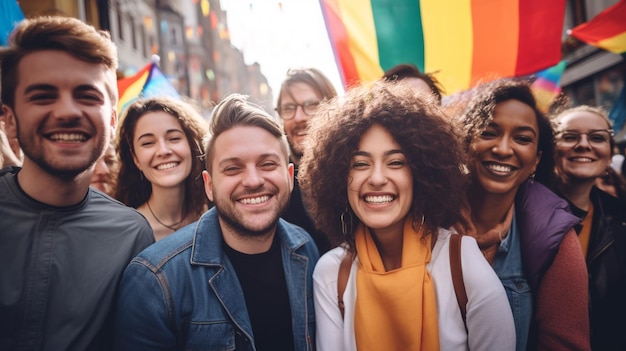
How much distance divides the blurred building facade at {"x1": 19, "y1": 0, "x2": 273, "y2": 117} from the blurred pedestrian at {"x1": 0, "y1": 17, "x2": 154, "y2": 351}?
101cm

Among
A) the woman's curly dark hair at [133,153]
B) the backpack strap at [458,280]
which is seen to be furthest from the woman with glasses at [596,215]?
the woman's curly dark hair at [133,153]

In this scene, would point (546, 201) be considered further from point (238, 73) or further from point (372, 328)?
point (238, 73)

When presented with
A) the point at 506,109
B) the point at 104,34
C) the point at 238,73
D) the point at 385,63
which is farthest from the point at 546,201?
the point at 238,73

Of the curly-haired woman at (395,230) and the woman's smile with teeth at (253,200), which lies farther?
the woman's smile with teeth at (253,200)

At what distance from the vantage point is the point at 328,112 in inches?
105

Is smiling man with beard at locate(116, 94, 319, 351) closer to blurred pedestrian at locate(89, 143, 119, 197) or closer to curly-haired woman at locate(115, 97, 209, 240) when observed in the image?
curly-haired woman at locate(115, 97, 209, 240)

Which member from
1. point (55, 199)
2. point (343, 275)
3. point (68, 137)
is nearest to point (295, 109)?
point (343, 275)

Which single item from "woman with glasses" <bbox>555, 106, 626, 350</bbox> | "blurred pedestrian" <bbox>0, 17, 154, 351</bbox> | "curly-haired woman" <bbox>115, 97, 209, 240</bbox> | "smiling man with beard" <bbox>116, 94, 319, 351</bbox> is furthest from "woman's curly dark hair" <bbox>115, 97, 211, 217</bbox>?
"woman with glasses" <bbox>555, 106, 626, 350</bbox>

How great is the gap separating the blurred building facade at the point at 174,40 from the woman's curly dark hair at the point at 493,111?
1.56 meters

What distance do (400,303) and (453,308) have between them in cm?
28

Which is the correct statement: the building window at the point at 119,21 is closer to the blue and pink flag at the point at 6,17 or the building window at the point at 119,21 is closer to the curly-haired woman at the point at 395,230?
the blue and pink flag at the point at 6,17

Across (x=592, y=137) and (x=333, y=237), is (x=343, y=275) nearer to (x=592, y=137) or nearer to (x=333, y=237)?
(x=333, y=237)

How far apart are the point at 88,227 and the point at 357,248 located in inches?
61.7

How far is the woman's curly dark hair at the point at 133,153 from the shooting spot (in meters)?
3.44
